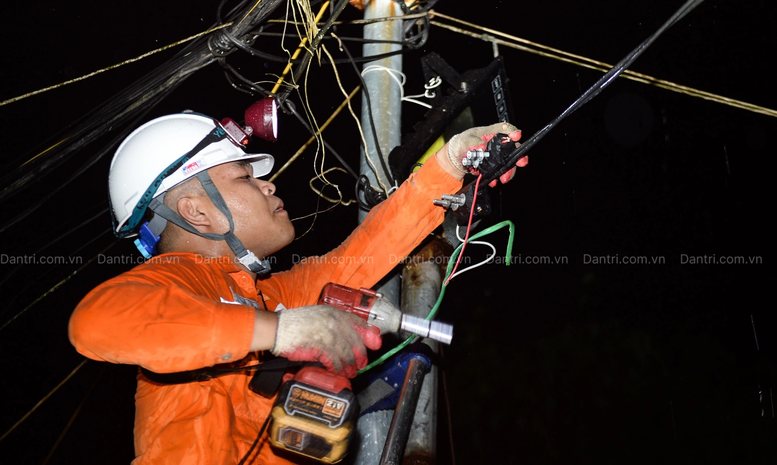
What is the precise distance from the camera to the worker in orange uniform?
1801 millimetres

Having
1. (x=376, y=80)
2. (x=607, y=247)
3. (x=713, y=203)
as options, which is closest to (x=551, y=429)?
(x=607, y=247)

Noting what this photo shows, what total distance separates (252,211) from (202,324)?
3.51 ft

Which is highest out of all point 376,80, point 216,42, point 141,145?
point 216,42

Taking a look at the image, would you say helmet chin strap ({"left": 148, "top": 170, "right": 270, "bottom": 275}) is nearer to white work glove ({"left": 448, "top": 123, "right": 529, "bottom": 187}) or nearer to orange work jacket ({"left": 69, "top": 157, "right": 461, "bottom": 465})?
orange work jacket ({"left": 69, "top": 157, "right": 461, "bottom": 465})

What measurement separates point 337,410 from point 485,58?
7009mm

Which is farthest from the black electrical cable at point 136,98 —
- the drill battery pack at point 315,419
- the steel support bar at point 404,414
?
the steel support bar at point 404,414

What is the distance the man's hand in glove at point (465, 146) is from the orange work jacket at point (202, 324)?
0.05 metres

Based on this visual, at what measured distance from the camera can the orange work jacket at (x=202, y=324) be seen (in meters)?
1.77

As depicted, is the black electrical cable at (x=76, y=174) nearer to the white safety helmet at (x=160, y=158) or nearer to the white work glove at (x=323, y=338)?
the white safety helmet at (x=160, y=158)

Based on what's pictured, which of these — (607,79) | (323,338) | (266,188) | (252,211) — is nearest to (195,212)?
(252,211)

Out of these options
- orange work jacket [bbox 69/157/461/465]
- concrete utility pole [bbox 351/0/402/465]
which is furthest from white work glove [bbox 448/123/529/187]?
concrete utility pole [bbox 351/0/402/465]

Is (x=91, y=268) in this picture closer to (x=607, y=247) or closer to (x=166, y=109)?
(x=166, y=109)

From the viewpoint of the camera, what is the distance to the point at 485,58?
7.76m

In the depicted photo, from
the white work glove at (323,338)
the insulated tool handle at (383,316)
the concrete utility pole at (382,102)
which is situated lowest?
the white work glove at (323,338)
